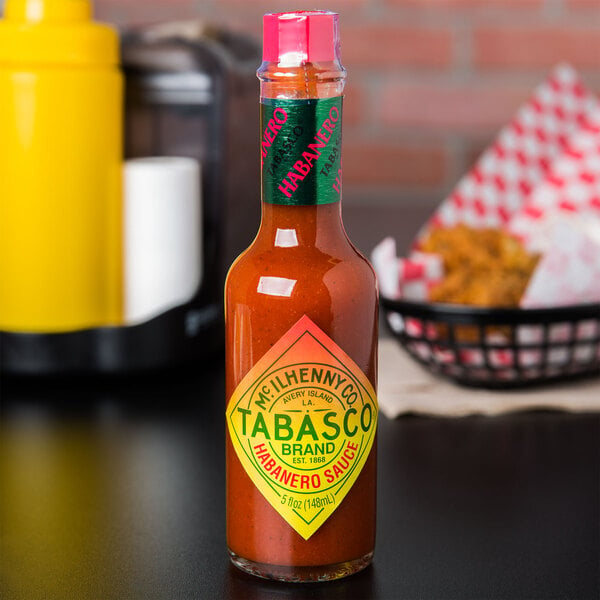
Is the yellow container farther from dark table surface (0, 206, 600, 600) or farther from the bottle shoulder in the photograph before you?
the bottle shoulder

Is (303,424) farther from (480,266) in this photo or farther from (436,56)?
(436,56)

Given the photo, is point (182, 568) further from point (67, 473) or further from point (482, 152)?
point (482, 152)

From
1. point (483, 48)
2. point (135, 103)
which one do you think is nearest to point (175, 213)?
point (135, 103)

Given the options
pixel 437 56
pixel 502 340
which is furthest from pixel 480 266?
pixel 437 56

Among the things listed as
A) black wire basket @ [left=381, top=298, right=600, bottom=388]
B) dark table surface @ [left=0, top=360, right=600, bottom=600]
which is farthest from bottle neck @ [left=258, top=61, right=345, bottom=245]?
black wire basket @ [left=381, top=298, right=600, bottom=388]

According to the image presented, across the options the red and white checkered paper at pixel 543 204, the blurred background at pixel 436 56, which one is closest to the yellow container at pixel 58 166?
the red and white checkered paper at pixel 543 204

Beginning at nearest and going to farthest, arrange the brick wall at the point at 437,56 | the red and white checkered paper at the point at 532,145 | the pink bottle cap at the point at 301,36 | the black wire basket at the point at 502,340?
the pink bottle cap at the point at 301,36 → the black wire basket at the point at 502,340 → the red and white checkered paper at the point at 532,145 → the brick wall at the point at 437,56

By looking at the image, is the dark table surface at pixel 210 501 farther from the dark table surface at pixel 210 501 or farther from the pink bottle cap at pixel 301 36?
the pink bottle cap at pixel 301 36
